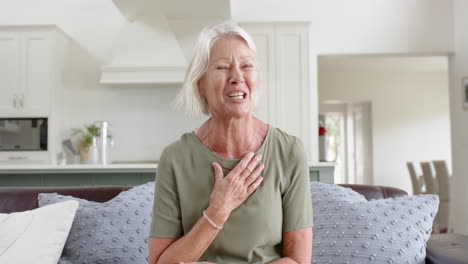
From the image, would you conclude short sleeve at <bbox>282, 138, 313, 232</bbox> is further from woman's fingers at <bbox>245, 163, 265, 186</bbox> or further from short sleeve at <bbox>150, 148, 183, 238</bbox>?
short sleeve at <bbox>150, 148, 183, 238</bbox>

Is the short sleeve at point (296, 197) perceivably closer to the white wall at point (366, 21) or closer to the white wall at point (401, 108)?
the white wall at point (366, 21)

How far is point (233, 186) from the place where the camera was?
3.81 ft

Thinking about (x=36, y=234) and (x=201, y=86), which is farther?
(x=36, y=234)

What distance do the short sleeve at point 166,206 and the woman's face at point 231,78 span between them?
0.19 meters

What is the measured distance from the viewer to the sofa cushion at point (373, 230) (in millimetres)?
1718

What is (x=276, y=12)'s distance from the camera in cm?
568

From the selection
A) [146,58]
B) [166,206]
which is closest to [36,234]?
[166,206]

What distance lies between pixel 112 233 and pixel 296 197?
945 millimetres

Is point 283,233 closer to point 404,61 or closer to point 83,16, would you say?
point 83,16

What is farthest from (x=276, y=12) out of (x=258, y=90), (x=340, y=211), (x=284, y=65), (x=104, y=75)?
(x=258, y=90)

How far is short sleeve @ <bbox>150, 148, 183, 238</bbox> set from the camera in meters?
1.21

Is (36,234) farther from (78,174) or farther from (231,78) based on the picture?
(78,174)

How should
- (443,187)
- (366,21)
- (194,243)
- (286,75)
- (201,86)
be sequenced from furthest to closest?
(443,187) < (366,21) < (286,75) < (201,86) < (194,243)

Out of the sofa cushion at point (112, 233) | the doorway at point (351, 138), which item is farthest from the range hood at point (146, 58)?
the doorway at point (351, 138)
